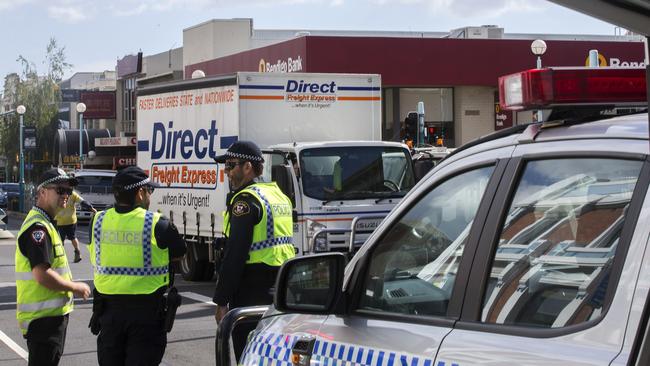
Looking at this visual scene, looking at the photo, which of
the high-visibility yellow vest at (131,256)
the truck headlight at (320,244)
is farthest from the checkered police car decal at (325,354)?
the truck headlight at (320,244)

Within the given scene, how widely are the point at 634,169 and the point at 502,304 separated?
0.57m

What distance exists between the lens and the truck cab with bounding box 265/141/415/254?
14094 mm

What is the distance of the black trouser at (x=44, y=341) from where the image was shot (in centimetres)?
645

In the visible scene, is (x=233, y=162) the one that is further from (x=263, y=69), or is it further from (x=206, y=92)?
(x=263, y=69)

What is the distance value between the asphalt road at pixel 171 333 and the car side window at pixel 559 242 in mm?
7337

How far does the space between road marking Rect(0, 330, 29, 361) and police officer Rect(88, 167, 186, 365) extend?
446 centimetres

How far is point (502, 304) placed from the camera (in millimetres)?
2984

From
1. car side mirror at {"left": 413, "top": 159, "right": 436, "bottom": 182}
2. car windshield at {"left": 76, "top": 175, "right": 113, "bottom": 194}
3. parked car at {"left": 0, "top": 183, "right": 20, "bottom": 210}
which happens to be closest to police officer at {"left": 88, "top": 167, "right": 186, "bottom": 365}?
car side mirror at {"left": 413, "top": 159, "right": 436, "bottom": 182}

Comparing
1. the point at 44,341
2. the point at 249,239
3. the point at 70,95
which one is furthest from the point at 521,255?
the point at 70,95

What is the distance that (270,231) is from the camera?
679cm

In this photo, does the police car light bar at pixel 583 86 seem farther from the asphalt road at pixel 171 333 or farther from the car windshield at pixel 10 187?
the car windshield at pixel 10 187

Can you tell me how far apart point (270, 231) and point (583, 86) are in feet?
13.2

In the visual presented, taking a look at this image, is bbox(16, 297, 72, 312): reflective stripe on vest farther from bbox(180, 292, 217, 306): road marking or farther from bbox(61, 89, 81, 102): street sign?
bbox(61, 89, 81, 102): street sign

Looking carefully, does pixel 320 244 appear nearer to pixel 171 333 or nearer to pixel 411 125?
pixel 171 333
